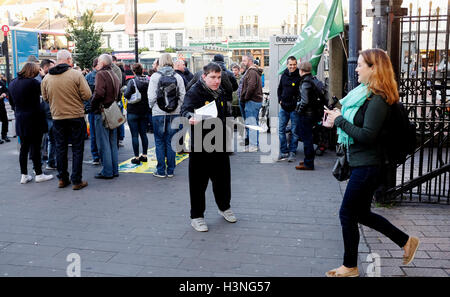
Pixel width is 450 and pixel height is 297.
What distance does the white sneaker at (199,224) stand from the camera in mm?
4969

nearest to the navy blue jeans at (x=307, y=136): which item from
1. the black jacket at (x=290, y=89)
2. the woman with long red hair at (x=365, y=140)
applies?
the black jacket at (x=290, y=89)

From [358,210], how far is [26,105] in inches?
224

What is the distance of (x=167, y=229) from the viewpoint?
505 centimetres

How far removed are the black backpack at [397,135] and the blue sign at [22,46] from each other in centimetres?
1028

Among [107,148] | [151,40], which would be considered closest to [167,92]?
[107,148]

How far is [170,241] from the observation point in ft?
15.3

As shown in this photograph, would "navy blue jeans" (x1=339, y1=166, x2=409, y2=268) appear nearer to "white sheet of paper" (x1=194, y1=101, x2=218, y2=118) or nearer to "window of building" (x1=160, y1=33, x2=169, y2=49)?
"white sheet of paper" (x1=194, y1=101, x2=218, y2=118)

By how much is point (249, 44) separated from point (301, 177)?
47.5 metres

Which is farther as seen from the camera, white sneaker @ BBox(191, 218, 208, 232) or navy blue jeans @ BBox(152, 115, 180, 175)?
navy blue jeans @ BBox(152, 115, 180, 175)

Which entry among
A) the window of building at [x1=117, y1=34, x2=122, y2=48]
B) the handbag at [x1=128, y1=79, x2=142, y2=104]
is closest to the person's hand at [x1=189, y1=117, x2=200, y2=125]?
the handbag at [x1=128, y1=79, x2=142, y2=104]

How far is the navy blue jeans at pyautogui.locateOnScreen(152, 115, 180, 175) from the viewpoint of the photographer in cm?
745

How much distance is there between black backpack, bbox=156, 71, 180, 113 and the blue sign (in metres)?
5.90

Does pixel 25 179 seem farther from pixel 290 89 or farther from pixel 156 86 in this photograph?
pixel 290 89
